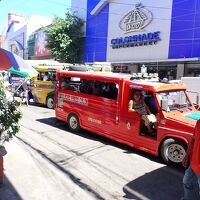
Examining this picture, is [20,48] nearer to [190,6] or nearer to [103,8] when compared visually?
[103,8]

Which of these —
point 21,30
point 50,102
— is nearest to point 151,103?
point 50,102

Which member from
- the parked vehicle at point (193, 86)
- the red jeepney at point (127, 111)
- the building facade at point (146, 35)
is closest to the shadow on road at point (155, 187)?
the red jeepney at point (127, 111)

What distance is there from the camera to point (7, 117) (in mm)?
5320

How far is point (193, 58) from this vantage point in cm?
1574

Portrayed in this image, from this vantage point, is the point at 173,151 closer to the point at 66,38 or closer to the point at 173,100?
the point at 173,100

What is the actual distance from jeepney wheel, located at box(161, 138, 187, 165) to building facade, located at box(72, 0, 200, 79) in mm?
10071

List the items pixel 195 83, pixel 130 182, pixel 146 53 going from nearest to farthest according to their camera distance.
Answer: pixel 130 182, pixel 195 83, pixel 146 53

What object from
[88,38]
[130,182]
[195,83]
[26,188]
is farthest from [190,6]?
[26,188]

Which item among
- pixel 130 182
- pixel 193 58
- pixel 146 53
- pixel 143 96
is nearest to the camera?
pixel 130 182

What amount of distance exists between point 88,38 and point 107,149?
1934 cm

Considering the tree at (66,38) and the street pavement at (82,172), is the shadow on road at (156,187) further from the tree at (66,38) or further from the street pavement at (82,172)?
the tree at (66,38)

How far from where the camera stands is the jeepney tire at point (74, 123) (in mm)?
9555

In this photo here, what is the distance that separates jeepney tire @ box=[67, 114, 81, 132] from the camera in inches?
376

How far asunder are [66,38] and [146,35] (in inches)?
350
